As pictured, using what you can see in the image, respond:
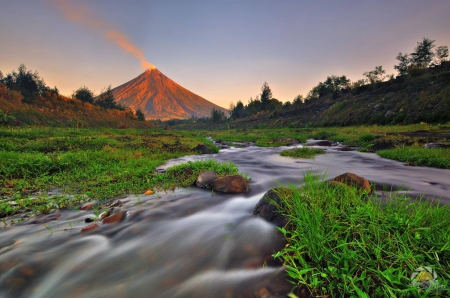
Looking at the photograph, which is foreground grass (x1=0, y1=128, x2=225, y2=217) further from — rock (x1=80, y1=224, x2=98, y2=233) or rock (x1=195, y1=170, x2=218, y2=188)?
rock (x1=80, y1=224, x2=98, y2=233)

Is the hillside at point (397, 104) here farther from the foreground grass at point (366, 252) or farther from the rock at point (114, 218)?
the rock at point (114, 218)

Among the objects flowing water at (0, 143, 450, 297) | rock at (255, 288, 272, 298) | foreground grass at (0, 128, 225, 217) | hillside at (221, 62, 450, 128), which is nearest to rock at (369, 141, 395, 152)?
flowing water at (0, 143, 450, 297)

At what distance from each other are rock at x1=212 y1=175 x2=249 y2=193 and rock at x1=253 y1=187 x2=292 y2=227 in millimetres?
1504

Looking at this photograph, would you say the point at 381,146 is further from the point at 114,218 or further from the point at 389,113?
the point at 389,113

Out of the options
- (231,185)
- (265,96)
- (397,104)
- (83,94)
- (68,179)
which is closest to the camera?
(231,185)

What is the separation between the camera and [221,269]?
8.28ft

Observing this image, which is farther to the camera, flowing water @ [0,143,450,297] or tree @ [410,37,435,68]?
tree @ [410,37,435,68]

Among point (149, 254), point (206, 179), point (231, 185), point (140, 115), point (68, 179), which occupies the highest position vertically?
point (140, 115)

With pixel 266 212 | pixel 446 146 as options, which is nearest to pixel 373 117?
pixel 446 146

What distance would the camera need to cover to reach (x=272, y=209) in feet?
11.6

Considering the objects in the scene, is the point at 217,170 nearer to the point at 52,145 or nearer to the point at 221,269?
the point at 221,269

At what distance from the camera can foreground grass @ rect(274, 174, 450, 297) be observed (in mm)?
1766

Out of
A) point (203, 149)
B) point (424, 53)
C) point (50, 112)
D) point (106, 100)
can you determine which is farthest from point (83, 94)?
point (424, 53)

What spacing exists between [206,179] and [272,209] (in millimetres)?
2744
